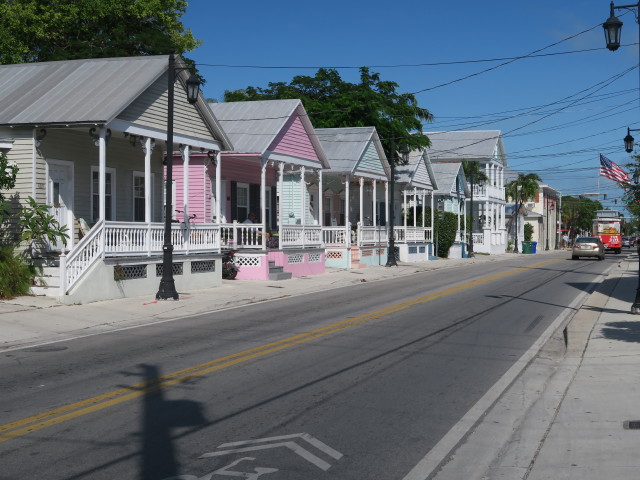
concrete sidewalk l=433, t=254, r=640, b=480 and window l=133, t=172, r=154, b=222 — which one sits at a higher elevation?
window l=133, t=172, r=154, b=222

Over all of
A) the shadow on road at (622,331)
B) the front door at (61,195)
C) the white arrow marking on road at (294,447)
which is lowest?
the white arrow marking on road at (294,447)

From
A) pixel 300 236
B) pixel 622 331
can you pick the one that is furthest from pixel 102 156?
pixel 622 331

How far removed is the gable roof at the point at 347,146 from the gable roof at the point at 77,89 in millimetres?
11788

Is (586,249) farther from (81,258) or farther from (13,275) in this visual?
(13,275)

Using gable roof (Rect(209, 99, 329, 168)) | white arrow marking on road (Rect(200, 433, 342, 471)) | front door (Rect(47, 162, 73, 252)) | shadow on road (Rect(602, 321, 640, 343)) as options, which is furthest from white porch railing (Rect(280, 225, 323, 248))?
white arrow marking on road (Rect(200, 433, 342, 471))

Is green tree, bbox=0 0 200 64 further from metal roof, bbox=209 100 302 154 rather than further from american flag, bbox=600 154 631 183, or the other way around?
american flag, bbox=600 154 631 183

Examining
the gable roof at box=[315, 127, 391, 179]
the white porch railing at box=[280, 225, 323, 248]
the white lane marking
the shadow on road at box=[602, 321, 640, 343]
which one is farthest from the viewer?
the gable roof at box=[315, 127, 391, 179]

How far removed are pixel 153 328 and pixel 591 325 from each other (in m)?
8.77

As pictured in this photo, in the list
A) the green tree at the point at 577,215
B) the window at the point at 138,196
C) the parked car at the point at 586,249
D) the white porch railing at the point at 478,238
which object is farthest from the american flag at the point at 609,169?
the green tree at the point at 577,215

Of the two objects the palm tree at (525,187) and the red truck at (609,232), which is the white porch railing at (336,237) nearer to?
the palm tree at (525,187)

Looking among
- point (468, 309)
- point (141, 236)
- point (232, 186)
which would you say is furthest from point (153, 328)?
point (232, 186)

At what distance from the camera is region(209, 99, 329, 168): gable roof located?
91.6 feet

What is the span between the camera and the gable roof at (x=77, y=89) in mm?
19328

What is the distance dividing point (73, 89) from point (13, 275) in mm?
5851
